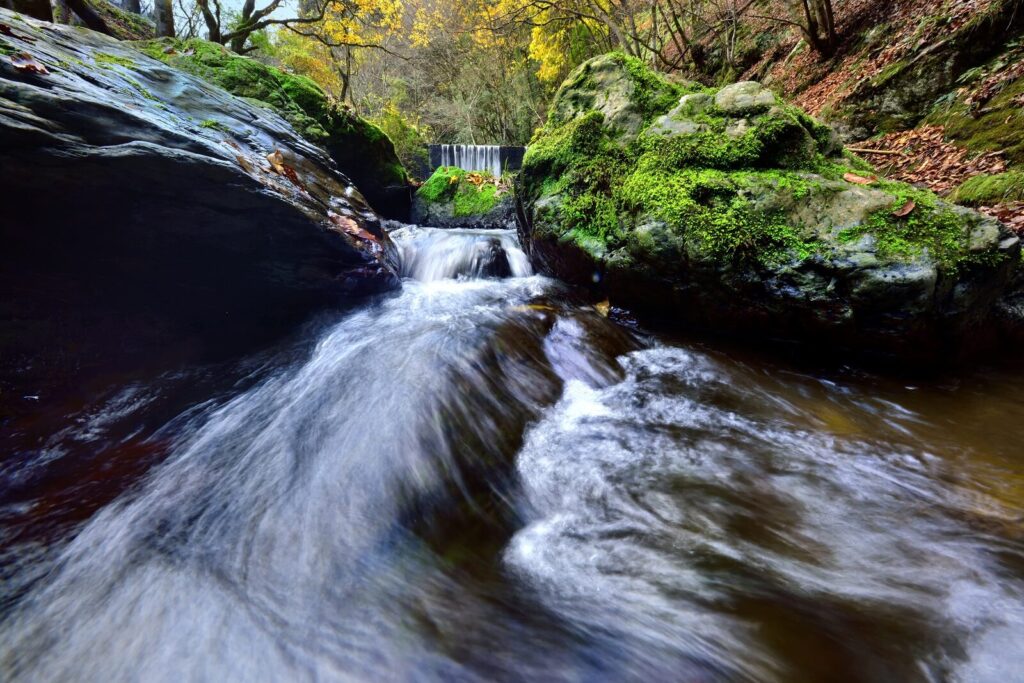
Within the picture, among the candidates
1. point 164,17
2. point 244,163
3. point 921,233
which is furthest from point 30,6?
point 921,233

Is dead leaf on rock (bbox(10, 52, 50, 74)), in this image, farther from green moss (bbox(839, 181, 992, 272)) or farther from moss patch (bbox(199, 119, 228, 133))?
green moss (bbox(839, 181, 992, 272))

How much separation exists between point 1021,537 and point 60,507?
15.0ft

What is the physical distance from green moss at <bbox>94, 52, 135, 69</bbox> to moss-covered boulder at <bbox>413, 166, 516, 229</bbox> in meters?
6.20

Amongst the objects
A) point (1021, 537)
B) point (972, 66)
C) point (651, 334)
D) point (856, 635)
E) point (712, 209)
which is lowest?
point (856, 635)

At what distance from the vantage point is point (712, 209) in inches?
141

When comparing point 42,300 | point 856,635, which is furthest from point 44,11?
point 856,635

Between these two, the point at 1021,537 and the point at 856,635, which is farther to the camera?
the point at 1021,537

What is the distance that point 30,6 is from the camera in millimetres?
5520

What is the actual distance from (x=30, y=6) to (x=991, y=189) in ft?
38.1

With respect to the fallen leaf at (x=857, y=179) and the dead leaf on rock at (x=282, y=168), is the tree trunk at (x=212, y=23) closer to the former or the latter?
the dead leaf on rock at (x=282, y=168)

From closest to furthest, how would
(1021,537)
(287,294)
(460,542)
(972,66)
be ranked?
(1021,537)
(460,542)
(287,294)
(972,66)

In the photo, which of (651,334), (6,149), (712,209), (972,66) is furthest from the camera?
(972,66)

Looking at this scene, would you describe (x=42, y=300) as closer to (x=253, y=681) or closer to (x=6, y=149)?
(x=6, y=149)

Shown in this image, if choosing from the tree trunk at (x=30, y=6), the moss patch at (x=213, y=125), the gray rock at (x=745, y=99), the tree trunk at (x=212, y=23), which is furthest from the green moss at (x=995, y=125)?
the tree trunk at (x=212, y=23)
